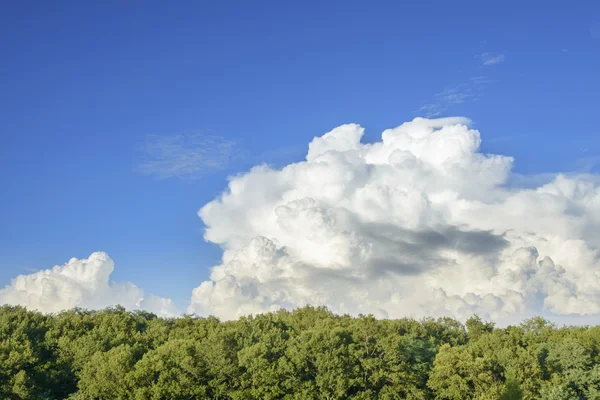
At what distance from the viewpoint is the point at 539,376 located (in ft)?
287

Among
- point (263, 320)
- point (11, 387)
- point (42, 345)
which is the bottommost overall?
point (11, 387)

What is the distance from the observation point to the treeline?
265ft

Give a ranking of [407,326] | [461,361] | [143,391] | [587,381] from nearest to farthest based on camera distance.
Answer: [143,391], [461,361], [587,381], [407,326]

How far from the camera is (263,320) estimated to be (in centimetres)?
10631

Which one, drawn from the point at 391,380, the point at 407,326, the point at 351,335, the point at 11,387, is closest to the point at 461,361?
the point at 391,380

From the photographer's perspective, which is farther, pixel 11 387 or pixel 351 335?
pixel 351 335

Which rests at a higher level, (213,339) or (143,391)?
(213,339)

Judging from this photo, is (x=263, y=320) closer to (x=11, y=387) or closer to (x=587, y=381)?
(x=11, y=387)

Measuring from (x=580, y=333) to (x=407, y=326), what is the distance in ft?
106

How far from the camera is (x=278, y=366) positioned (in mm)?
84938

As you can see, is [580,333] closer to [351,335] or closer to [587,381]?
[587,381]

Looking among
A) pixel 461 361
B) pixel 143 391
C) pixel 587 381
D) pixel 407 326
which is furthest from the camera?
pixel 407 326

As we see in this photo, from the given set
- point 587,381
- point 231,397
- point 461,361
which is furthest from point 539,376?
point 231,397

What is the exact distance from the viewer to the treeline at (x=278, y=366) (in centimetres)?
8069
